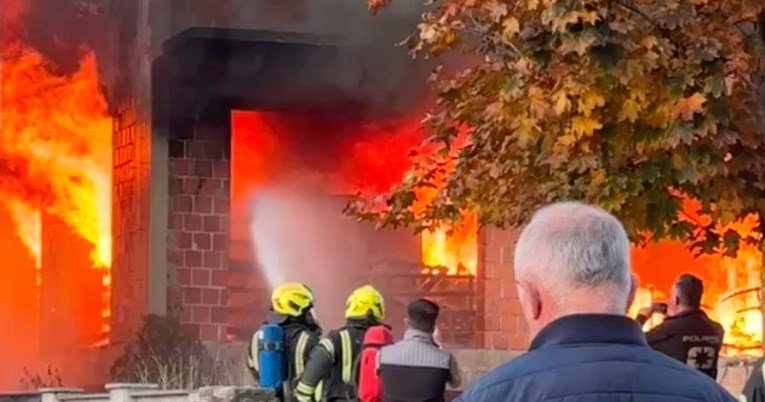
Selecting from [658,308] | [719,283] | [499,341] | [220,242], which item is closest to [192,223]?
[220,242]

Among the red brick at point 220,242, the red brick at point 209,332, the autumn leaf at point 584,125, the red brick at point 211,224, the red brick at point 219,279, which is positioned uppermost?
the autumn leaf at point 584,125

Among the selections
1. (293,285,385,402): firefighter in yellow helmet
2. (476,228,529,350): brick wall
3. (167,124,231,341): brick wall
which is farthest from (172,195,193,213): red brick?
(293,285,385,402): firefighter in yellow helmet

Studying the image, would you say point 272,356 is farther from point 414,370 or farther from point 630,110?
point 630,110

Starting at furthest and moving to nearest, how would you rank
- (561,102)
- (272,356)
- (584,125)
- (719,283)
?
(719,283) → (584,125) → (272,356) → (561,102)

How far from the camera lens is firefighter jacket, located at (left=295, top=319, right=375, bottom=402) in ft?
26.9

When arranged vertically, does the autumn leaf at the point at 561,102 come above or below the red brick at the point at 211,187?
below

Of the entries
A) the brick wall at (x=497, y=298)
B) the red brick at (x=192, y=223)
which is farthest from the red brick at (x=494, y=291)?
the red brick at (x=192, y=223)

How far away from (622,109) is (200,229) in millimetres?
9248

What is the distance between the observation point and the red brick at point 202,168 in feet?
56.7

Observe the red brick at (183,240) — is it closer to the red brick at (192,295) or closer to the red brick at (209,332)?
the red brick at (192,295)

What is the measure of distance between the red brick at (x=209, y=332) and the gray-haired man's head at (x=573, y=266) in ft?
47.5

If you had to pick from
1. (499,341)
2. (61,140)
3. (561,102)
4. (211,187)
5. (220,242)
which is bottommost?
(499,341)

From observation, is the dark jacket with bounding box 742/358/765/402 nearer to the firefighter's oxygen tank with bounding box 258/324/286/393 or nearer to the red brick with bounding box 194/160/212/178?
the firefighter's oxygen tank with bounding box 258/324/286/393

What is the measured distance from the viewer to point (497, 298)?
17.6 meters
